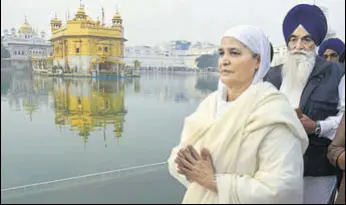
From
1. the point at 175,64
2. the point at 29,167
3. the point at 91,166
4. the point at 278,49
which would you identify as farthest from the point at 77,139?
the point at 278,49

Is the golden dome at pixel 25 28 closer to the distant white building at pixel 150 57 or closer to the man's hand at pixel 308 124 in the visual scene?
the distant white building at pixel 150 57

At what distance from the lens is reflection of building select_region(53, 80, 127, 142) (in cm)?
237

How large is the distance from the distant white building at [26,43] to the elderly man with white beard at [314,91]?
147cm

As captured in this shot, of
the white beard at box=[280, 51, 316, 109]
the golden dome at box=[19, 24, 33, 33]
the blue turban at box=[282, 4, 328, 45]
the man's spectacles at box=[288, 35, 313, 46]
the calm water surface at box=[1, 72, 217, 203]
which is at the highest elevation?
the golden dome at box=[19, 24, 33, 33]

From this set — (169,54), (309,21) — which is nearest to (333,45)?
(309,21)

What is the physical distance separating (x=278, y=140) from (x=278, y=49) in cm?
133

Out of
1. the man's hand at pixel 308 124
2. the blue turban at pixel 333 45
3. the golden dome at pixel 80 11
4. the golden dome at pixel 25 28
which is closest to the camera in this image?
the man's hand at pixel 308 124

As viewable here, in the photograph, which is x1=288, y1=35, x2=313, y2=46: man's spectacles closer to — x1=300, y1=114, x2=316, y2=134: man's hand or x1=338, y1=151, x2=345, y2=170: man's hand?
x1=300, y1=114, x2=316, y2=134: man's hand

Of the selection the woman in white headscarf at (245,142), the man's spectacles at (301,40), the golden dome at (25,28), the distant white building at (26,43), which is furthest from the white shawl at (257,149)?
the golden dome at (25,28)

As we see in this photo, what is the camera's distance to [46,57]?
2.35m

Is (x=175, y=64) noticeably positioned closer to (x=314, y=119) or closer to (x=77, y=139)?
(x=77, y=139)

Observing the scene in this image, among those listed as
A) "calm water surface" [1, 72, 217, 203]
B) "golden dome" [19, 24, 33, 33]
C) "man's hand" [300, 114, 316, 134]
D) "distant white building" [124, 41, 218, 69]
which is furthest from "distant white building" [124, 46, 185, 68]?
"man's hand" [300, 114, 316, 134]

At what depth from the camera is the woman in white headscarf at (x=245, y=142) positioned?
70 centimetres

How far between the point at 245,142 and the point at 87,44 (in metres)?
2.05
